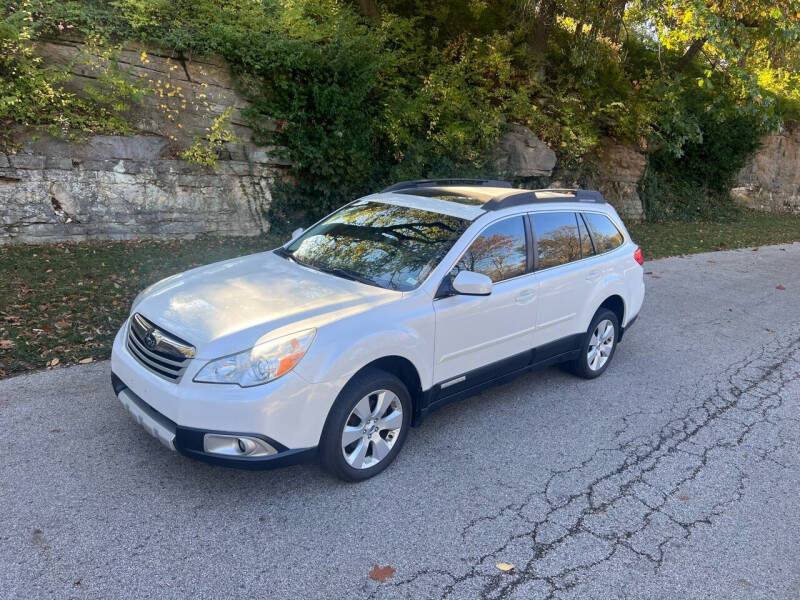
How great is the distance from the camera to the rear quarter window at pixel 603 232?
16.8 ft

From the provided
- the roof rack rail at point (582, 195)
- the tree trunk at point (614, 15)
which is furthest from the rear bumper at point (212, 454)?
the tree trunk at point (614, 15)

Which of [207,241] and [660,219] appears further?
[660,219]

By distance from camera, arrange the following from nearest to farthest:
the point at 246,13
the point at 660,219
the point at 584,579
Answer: the point at 584,579 → the point at 246,13 → the point at 660,219

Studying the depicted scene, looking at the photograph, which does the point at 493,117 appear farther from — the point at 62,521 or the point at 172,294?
the point at 62,521

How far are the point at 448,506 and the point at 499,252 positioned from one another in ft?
6.07

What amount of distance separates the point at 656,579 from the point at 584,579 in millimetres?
371

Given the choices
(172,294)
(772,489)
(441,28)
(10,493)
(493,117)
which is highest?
(441,28)

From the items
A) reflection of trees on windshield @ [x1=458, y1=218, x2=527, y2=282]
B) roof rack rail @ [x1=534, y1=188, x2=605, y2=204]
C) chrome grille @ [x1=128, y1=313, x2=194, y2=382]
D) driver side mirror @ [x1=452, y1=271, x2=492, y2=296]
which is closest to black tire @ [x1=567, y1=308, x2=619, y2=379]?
roof rack rail @ [x1=534, y1=188, x2=605, y2=204]

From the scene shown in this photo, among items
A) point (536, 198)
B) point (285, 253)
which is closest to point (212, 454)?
point (285, 253)

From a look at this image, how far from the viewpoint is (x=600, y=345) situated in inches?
207

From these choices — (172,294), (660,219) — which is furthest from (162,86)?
(660,219)

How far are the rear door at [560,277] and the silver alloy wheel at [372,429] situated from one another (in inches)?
59.6

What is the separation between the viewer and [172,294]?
369 cm

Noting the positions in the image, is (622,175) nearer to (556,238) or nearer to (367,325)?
(556,238)
